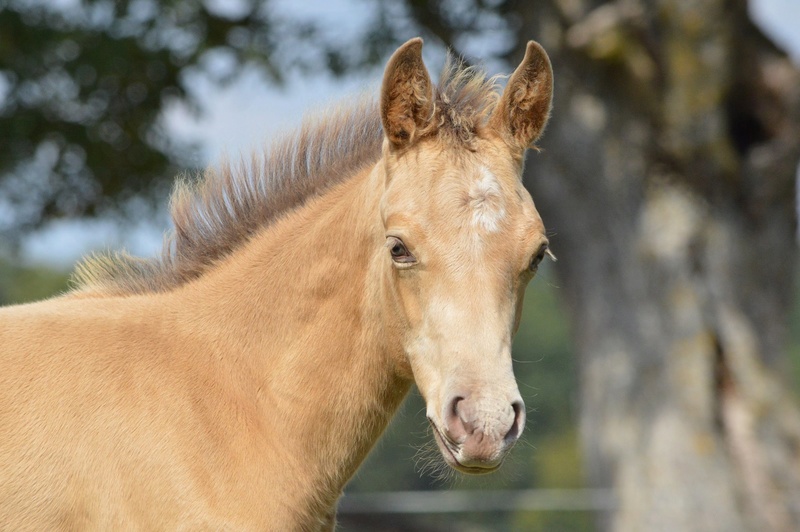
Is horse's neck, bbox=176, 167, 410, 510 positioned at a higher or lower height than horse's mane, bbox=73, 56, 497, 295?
lower

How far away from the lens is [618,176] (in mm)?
9398

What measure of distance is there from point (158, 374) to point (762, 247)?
7635 mm

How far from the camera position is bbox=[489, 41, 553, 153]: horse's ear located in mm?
3340

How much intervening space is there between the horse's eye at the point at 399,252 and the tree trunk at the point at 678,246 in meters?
6.27

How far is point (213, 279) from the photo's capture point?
11.7 ft

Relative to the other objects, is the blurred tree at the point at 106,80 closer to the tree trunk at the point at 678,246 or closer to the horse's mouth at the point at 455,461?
the tree trunk at the point at 678,246

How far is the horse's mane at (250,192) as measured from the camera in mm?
3668

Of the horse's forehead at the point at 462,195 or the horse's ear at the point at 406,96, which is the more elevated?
the horse's ear at the point at 406,96

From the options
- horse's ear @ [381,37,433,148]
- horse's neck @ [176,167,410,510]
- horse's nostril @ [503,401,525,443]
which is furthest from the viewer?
horse's neck @ [176,167,410,510]

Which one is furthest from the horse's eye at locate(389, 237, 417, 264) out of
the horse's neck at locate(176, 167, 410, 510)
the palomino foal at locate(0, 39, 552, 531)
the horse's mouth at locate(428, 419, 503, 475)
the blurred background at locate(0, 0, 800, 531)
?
the blurred background at locate(0, 0, 800, 531)

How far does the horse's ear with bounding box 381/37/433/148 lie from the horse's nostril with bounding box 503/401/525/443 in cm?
102

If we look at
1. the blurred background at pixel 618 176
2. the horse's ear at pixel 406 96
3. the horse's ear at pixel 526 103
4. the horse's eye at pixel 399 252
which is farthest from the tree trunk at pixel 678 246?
the horse's eye at pixel 399 252

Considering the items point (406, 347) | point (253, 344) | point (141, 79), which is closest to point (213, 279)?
point (253, 344)

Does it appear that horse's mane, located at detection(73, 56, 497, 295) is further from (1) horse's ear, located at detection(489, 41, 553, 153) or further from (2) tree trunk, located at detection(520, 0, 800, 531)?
(2) tree trunk, located at detection(520, 0, 800, 531)
